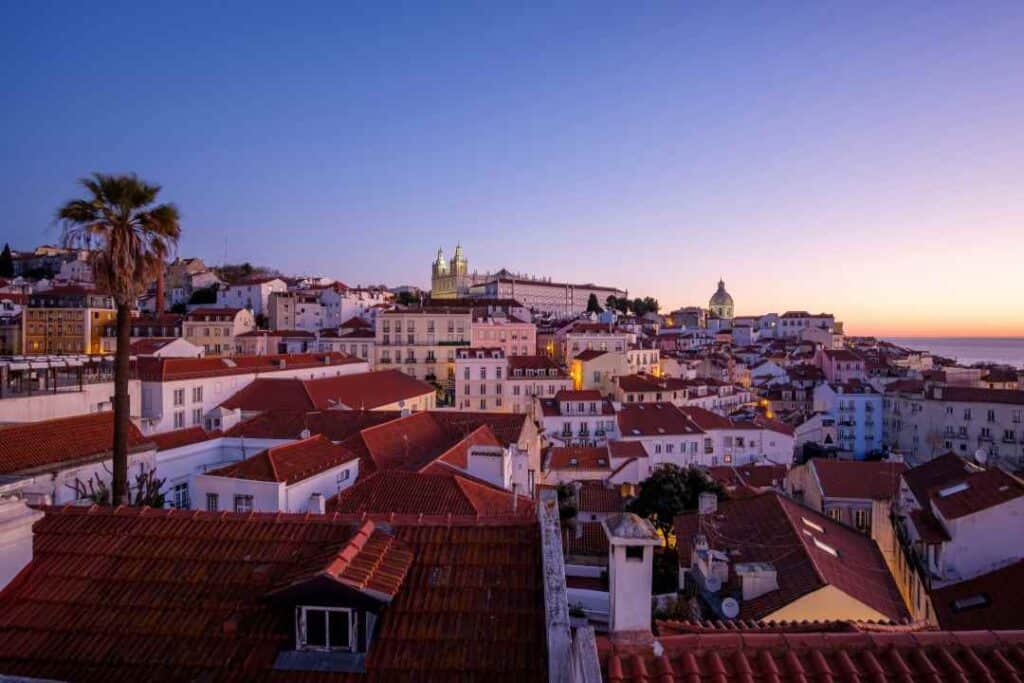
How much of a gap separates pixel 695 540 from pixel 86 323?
69.3m

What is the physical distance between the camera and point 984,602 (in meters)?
13.2

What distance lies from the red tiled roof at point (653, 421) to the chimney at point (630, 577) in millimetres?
Result: 37090

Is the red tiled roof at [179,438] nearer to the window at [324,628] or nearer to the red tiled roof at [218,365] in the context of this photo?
the red tiled roof at [218,365]

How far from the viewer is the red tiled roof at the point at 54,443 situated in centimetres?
1516

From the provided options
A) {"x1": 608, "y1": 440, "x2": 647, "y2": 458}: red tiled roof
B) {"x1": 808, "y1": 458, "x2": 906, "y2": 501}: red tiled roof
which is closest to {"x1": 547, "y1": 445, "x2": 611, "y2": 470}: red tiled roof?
{"x1": 608, "y1": 440, "x2": 647, "y2": 458}: red tiled roof

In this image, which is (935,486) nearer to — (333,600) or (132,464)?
(333,600)

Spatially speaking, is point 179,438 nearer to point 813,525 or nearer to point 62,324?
point 813,525

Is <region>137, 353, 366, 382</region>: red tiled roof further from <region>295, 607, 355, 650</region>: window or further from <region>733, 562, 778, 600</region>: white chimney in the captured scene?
<region>295, 607, 355, 650</region>: window

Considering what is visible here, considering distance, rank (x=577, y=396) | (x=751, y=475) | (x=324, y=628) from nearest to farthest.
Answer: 1. (x=324, y=628)
2. (x=751, y=475)
3. (x=577, y=396)

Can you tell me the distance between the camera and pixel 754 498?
17609mm

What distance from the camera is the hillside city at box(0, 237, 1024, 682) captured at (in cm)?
508

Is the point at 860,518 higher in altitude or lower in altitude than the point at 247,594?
lower

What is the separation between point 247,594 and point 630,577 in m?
3.44

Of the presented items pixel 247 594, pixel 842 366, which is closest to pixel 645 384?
pixel 842 366
